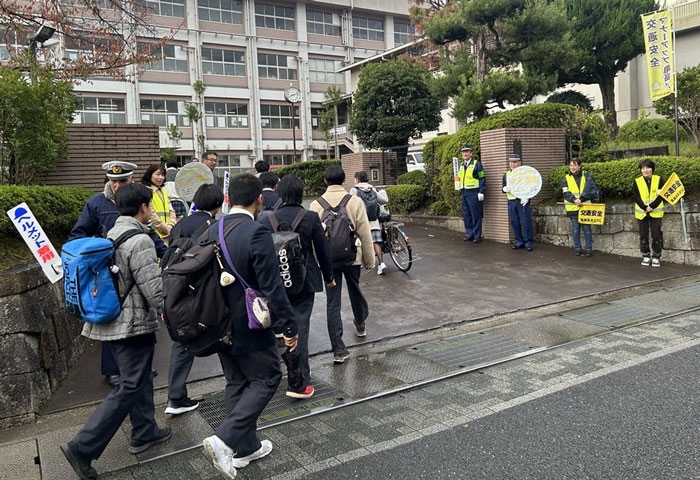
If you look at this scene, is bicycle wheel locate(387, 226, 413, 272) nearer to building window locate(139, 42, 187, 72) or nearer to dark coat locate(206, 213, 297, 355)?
dark coat locate(206, 213, 297, 355)

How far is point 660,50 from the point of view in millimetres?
10922

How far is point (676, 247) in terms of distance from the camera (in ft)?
31.2

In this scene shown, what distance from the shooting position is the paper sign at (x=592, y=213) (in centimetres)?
987

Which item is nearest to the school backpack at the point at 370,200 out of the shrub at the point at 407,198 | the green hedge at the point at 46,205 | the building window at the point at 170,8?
the green hedge at the point at 46,205

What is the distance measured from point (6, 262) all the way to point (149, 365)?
2015 millimetres

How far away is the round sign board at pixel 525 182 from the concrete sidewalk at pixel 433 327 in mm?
1177

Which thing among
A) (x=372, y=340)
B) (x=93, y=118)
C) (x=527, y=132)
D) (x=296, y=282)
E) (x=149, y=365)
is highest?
(x=93, y=118)

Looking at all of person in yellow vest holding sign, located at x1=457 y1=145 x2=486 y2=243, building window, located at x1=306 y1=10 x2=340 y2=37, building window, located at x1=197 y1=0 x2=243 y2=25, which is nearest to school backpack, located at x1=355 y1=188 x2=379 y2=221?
person in yellow vest holding sign, located at x1=457 y1=145 x2=486 y2=243

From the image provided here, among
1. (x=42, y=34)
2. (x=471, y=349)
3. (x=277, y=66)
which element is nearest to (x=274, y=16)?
(x=277, y=66)

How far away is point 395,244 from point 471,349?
13.3ft

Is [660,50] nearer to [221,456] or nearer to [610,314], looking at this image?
[610,314]

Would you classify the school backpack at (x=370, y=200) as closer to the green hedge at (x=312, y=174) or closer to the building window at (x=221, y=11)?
the green hedge at (x=312, y=174)

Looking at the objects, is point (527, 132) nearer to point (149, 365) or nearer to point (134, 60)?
point (134, 60)

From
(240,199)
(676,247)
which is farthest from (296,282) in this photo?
(676,247)
